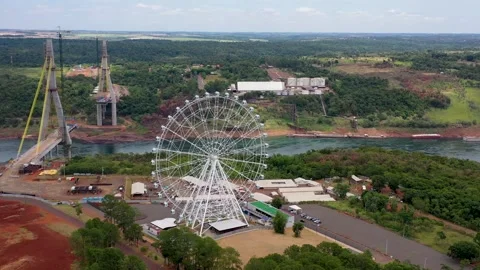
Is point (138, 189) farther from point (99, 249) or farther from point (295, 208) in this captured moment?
point (99, 249)

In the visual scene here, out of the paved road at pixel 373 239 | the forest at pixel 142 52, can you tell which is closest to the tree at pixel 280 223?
the paved road at pixel 373 239

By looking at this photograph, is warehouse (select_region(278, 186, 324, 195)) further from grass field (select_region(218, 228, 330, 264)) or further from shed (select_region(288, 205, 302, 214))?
grass field (select_region(218, 228, 330, 264))

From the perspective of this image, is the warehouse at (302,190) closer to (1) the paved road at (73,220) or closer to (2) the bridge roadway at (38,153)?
(1) the paved road at (73,220)

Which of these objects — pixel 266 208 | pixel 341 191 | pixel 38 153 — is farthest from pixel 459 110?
pixel 38 153

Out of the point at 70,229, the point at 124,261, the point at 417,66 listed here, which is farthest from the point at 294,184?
the point at 417,66

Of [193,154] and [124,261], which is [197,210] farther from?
[124,261]

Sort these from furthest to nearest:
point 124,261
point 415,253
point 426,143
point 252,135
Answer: point 426,143
point 252,135
point 415,253
point 124,261
